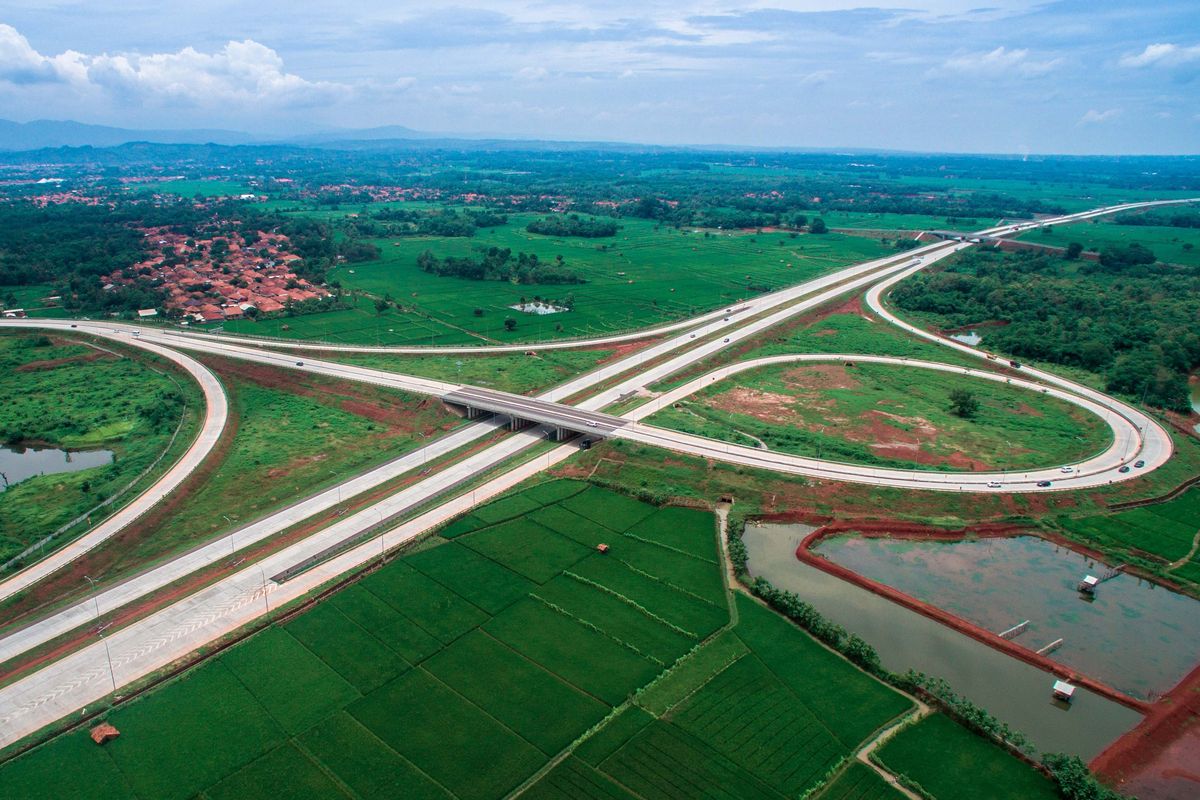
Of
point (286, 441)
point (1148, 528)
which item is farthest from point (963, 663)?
point (286, 441)

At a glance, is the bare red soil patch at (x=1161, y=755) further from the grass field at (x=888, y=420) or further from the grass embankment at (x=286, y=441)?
the grass embankment at (x=286, y=441)

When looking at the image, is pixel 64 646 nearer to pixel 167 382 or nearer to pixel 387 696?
pixel 387 696

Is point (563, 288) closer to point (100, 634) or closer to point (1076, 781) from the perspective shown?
point (100, 634)

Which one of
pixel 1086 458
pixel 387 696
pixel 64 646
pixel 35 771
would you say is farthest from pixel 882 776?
pixel 1086 458

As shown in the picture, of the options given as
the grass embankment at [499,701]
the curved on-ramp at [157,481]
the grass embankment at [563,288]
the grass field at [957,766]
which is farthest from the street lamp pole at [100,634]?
the grass embankment at [563,288]

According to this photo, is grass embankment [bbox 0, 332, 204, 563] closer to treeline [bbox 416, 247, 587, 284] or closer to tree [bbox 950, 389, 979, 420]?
treeline [bbox 416, 247, 587, 284]
